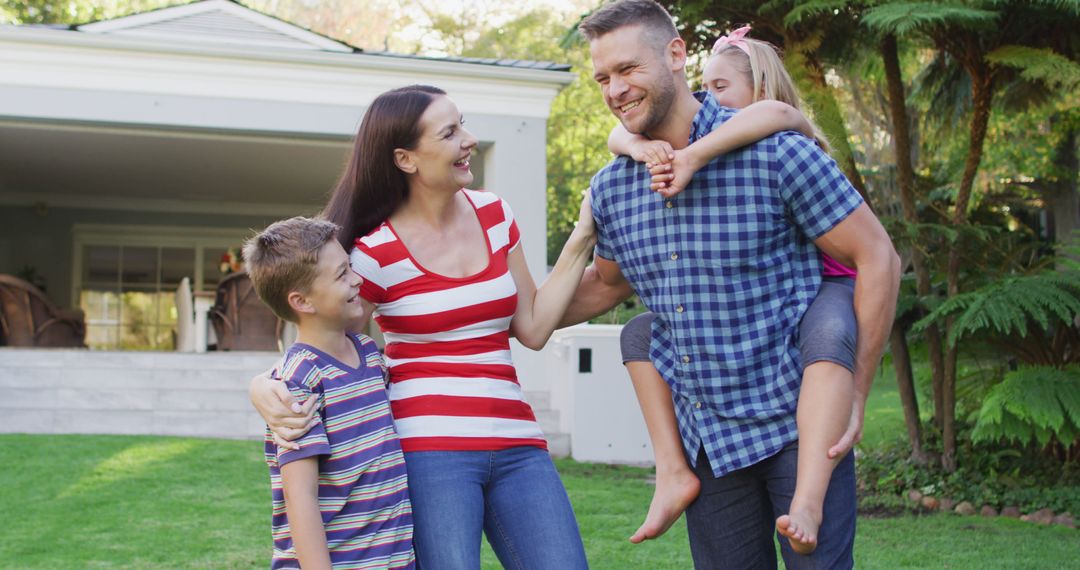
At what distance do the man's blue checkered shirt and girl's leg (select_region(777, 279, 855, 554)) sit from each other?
0.08m

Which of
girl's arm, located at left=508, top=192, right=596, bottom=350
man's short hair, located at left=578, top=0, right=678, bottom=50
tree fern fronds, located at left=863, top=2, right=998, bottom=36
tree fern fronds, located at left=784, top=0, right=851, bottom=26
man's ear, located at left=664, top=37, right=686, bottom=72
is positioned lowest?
girl's arm, located at left=508, top=192, right=596, bottom=350

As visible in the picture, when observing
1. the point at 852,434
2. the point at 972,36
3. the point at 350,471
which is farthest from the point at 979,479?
the point at 350,471

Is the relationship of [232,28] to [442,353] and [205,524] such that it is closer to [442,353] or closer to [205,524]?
[205,524]

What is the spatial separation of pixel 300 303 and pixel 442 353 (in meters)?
0.36

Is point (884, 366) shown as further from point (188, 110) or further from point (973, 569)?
point (188, 110)

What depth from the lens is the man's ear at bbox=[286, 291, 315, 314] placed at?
91.2 inches

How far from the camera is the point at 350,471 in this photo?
2.23 metres

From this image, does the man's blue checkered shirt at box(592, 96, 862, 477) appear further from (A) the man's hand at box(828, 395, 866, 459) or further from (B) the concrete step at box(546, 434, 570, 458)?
(B) the concrete step at box(546, 434, 570, 458)

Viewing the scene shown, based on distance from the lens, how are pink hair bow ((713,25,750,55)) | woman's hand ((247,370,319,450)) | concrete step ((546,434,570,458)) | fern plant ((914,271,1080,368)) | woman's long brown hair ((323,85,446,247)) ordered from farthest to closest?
concrete step ((546,434,570,458)) < fern plant ((914,271,1080,368)) < pink hair bow ((713,25,750,55)) < woman's long brown hair ((323,85,446,247)) < woman's hand ((247,370,319,450))

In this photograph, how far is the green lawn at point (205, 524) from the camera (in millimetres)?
5328

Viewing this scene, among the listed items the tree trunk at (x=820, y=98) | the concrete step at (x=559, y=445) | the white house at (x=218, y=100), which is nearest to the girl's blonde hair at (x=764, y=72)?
the tree trunk at (x=820, y=98)

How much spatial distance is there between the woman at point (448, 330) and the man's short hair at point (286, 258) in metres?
0.17

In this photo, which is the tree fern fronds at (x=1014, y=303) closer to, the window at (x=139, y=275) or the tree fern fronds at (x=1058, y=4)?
the tree fern fronds at (x=1058, y=4)

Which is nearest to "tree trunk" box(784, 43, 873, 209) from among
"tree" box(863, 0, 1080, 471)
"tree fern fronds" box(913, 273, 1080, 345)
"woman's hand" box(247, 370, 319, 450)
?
"tree" box(863, 0, 1080, 471)
